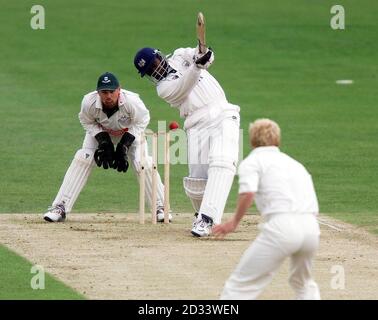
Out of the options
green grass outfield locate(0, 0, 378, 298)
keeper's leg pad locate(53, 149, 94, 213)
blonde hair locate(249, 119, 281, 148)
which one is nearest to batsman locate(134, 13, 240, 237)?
keeper's leg pad locate(53, 149, 94, 213)

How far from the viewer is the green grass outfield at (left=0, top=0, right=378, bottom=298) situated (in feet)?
67.0

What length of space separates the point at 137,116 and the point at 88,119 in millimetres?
580

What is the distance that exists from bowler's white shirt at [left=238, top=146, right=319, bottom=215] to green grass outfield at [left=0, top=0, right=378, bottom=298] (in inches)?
242

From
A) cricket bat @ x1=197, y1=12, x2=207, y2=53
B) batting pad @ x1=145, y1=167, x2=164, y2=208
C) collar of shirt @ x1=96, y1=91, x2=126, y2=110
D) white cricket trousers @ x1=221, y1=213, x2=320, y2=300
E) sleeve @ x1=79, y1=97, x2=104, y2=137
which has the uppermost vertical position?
cricket bat @ x1=197, y1=12, x2=207, y2=53

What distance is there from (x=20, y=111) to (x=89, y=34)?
28.5ft

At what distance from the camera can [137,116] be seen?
56.6 ft

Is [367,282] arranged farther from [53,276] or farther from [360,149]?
[360,149]

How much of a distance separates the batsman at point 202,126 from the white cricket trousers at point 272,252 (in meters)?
4.81

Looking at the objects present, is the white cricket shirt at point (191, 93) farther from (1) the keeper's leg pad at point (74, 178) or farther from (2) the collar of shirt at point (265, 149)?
(2) the collar of shirt at point (265, 149)

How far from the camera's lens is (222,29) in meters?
35.5

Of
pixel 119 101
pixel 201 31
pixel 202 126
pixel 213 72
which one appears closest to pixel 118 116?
pixel 119 101

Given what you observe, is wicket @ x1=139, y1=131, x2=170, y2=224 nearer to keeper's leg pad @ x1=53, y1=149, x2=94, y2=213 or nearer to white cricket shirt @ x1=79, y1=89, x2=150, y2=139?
white cricket shirt @ x1=79, y1=89, x2=150, y2=139

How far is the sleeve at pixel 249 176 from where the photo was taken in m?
11.1

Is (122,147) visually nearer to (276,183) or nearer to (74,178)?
(74,178)
